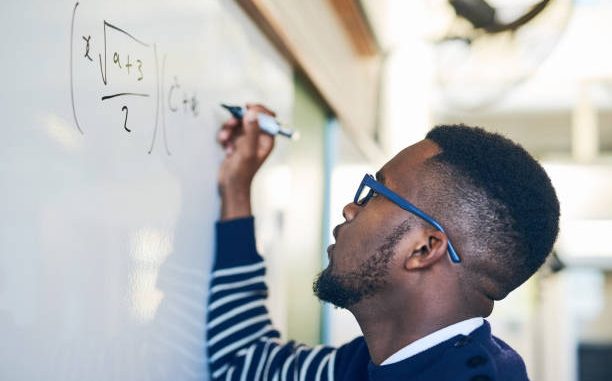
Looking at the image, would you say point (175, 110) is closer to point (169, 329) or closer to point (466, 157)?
point (169, 329)

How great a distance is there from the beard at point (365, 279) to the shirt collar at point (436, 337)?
88 millimetres

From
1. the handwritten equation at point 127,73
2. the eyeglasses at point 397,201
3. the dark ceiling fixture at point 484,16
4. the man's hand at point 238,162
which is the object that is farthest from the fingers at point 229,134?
the dark ceiling fixture at point 484,16

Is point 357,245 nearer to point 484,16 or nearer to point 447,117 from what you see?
point 484,16

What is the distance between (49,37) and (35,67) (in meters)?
0.04

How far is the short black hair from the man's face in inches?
1.7

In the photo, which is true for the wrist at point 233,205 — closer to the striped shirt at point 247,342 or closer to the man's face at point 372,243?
the striped shirt at point 247,342

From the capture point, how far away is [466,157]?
38.9 inches

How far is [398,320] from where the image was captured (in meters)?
0.99

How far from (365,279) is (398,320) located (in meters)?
0.07

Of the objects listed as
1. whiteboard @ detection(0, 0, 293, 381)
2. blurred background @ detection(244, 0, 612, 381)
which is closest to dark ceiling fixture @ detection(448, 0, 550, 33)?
blurred background @ detection(244, 0, 612, 381)

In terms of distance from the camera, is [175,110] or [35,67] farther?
[175,110]

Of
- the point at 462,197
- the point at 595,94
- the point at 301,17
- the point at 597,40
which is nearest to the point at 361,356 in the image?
the point at 462,197

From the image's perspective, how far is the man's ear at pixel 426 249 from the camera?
0.97m

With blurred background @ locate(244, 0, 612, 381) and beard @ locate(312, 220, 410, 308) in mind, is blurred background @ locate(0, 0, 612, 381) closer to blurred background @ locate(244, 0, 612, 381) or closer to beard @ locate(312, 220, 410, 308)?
blurred background @ locate(244, 0, 612, 381)
